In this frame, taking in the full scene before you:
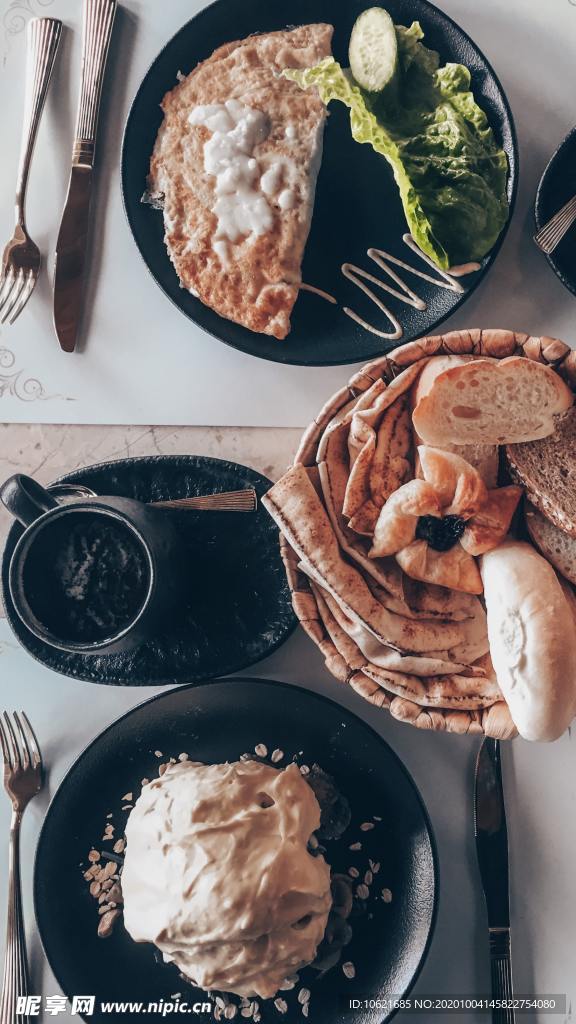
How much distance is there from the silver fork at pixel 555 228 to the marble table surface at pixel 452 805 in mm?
500

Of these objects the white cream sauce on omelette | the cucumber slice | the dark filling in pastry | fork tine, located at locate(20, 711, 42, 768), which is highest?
the cucumber slice

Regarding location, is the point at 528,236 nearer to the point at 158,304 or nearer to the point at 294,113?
the point at 294,113

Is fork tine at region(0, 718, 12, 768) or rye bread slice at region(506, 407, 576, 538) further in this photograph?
fork tine at region(0, 718, 12, 768)

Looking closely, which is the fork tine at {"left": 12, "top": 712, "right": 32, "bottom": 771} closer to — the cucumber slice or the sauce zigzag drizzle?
the sauce zigzag drizzle

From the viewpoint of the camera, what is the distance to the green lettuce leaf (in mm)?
1229

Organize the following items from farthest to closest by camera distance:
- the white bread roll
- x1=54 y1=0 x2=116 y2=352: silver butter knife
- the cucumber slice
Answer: x1=54 y1=0 x2=116 y2=352: silver butter knife
the cucumber slice
the white bread roll

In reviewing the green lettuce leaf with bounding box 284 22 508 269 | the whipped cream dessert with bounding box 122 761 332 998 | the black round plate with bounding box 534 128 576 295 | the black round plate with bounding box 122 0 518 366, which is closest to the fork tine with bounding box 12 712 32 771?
the whipped cream dessert with bounding box 122 761 332 998

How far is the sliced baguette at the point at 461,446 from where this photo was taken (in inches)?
44.1

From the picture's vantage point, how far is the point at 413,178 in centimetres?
125

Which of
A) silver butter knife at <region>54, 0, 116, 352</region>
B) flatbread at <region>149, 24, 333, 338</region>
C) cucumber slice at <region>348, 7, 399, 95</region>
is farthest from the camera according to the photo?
silver butter knife at <region>54, 0, 116, 352</region>

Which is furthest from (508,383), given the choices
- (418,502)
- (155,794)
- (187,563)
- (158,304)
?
(155,794)

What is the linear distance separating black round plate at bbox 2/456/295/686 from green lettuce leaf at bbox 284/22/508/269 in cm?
49

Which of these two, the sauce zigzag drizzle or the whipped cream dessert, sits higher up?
the sauce zigzag drizzle

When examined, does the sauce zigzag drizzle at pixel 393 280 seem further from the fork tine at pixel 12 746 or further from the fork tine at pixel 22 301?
the fork tine at pixel 12 746
